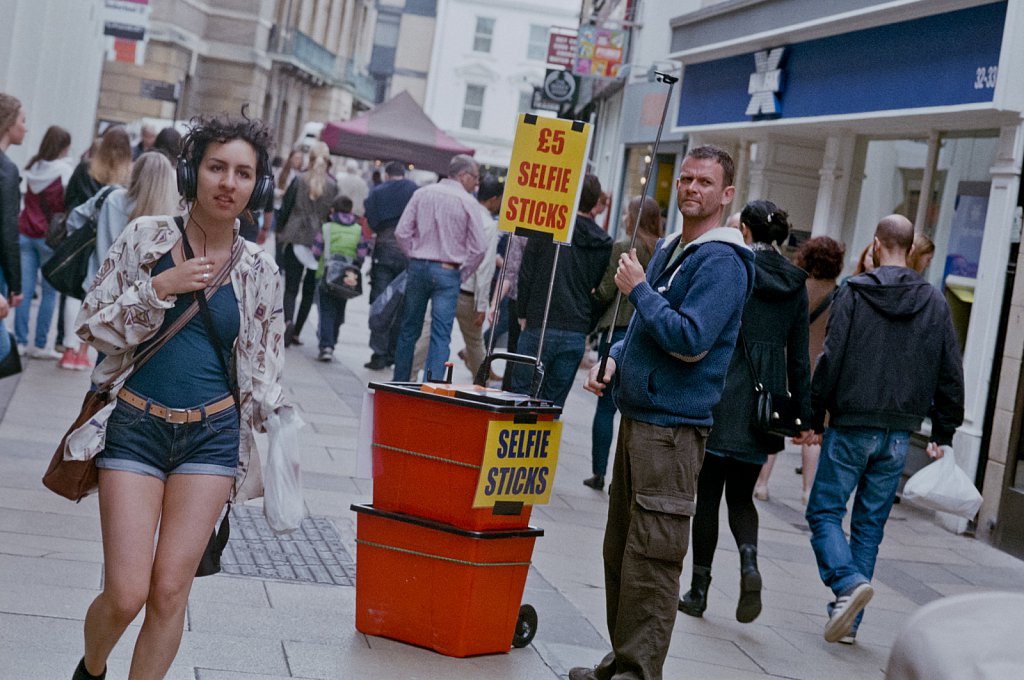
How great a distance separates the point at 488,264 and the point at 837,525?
5.79m

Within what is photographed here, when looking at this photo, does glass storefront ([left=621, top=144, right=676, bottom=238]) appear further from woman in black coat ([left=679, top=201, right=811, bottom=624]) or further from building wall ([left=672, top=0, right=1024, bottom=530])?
woman in black coat ([left=679, top=201, right=811, bottom=624])

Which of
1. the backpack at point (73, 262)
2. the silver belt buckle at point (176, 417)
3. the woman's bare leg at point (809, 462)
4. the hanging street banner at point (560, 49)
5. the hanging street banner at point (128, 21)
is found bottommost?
the woman's bare leg at point (809, 462)

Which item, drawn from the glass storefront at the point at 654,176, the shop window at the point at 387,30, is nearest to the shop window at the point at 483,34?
the shop window at the point at 387,30

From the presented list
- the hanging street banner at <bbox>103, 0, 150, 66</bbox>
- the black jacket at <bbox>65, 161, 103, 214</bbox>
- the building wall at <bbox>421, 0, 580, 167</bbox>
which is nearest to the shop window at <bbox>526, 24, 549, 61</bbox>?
the building wall at <bbox>421, 0, 580, 167</bbox>

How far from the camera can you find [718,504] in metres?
7.00

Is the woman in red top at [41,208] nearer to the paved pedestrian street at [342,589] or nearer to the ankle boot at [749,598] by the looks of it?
the paved pedestrian street at [342,589]

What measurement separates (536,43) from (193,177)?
218 ft

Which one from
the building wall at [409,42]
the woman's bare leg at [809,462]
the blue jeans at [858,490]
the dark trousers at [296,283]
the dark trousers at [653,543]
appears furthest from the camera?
the building wall at [409,42]

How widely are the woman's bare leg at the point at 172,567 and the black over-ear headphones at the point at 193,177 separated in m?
0.82

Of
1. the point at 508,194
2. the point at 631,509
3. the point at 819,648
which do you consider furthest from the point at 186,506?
the point at 819,648

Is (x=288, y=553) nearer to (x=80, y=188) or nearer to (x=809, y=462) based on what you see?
(x=809, y=462)

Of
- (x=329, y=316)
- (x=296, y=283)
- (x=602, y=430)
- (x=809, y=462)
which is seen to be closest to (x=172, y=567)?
(x=602, y=430)

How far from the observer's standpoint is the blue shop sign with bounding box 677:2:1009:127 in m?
11.9

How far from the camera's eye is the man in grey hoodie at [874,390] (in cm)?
695
